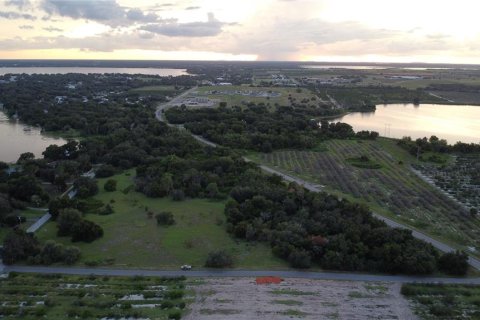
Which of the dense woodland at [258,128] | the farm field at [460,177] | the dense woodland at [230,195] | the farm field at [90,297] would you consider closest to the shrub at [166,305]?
the farm field at [90,297]

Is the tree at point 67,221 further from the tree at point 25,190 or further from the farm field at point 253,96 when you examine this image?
the farm field at point 253,96

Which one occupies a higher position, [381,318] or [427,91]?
[427,91]

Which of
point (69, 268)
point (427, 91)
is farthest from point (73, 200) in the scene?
point (427, 91)

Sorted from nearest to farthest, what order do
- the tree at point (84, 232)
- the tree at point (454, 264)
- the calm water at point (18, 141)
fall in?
the tree at point (454, 264), the tree at point (84, 232), the calm water at point (18, 141)

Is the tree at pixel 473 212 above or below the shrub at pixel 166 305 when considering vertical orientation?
above

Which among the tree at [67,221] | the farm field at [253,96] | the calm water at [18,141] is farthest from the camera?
the farm field at [253,96]

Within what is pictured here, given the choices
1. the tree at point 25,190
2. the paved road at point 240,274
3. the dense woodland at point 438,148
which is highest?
the dense woodland at point 438,148

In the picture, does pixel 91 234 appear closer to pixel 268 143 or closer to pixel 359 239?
pixel 359 239

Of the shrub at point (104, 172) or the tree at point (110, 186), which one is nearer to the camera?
the tree at point (110, 186)
